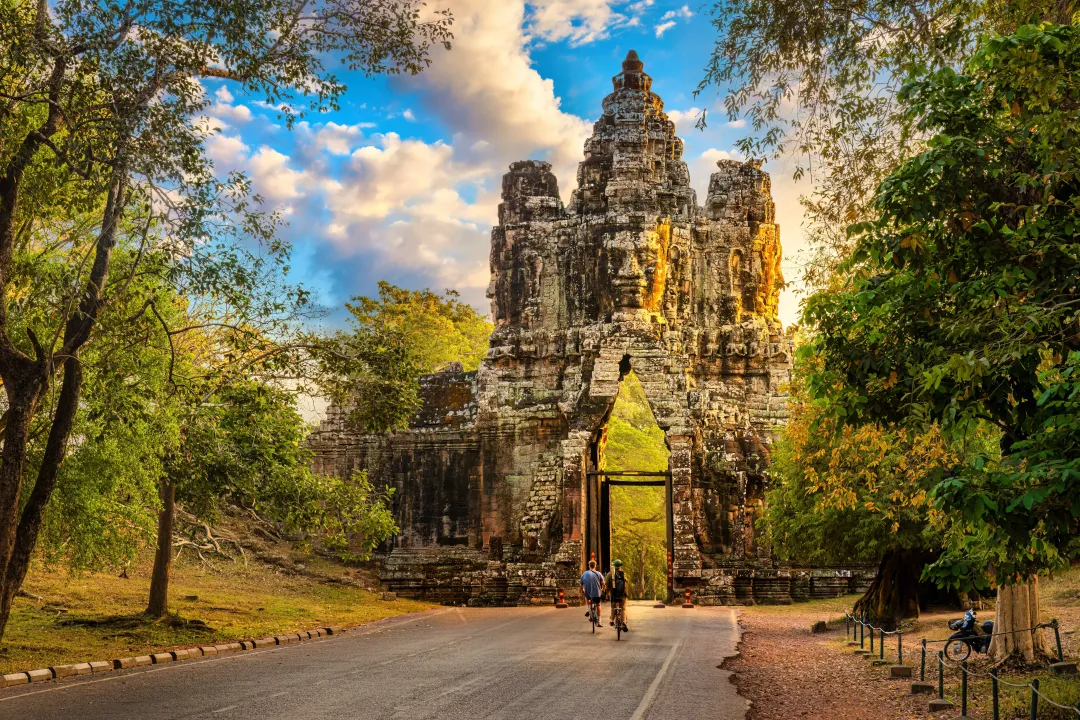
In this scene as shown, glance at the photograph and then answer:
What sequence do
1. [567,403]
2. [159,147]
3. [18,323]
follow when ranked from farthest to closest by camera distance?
[567,403]
[18,323]
[159,147]

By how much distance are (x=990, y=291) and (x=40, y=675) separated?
38.8ft

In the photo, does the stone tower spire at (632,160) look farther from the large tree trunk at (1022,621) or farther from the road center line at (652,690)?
the large tree trunk at (1022,621)

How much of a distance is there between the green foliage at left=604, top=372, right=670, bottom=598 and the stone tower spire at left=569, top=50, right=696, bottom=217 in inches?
334

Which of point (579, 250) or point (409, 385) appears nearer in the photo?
point (409, 385)

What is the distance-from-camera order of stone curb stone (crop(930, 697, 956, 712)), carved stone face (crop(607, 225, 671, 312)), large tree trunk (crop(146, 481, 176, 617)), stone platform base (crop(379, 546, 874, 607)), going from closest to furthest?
stone curb stone (crop(930, 697, 956, 712)) → large tree trunk (crop(146, 481, 176, 617)) → stone platform base (crop(379, 546, 874, 607)) → carved stone face (crop(607, 225, 671, 312))

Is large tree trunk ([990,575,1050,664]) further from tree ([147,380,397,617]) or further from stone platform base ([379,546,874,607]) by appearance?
stone platform base ([379,546,874,607])

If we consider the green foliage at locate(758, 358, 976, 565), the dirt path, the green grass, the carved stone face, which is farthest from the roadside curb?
the carved stone face

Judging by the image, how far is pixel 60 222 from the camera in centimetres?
1677

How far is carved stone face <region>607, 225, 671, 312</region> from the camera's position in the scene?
32438 millimetres

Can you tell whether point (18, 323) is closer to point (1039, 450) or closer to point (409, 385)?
point (409, 385)

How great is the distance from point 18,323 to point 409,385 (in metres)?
6.07

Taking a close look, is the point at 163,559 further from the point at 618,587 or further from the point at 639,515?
the point at 639,515

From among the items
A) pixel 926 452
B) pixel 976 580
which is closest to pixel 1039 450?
pixel 976 580

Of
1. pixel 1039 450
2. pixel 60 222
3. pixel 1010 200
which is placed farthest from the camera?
pixel 60 222
